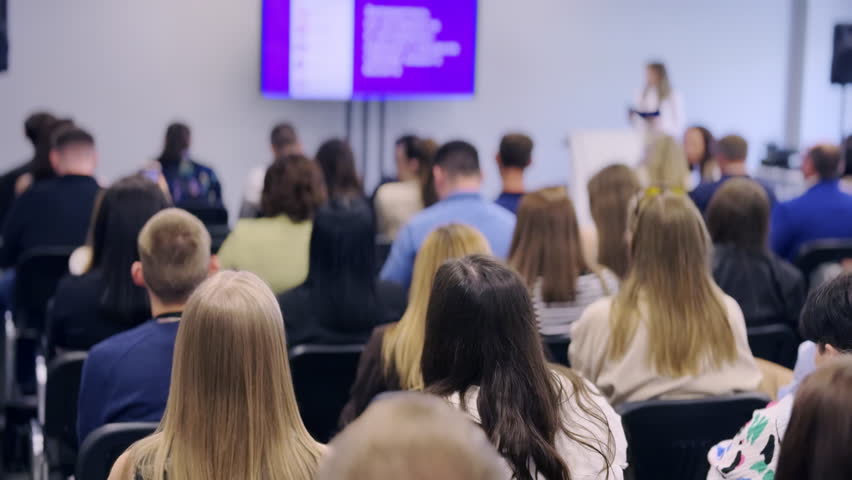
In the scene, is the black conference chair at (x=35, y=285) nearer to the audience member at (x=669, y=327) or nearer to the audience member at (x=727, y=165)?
the audience member at (x=669, y=327)

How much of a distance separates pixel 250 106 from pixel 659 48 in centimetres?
406

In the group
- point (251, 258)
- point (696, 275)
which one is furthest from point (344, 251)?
point (696, 275)

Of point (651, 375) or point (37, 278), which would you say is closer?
point (651, 375)

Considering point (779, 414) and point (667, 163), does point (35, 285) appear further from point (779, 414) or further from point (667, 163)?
point (667, 163)

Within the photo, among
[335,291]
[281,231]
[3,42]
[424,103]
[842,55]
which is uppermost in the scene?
[842,55]

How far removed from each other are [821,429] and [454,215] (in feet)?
10.4

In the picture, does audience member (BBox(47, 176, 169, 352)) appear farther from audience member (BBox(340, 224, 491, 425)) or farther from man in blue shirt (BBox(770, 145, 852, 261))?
man in blue shirt (BBox(770, 145, 852, 261))

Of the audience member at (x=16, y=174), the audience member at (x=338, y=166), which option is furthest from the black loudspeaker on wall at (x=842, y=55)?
the audience member at (x=16, y=174)

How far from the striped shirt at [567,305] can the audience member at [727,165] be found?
7.83ft

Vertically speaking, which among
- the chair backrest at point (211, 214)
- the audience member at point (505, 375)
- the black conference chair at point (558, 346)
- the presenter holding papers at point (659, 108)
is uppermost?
the presenter holding papers at point (659, 108)

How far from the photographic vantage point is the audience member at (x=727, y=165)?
18.7 feet

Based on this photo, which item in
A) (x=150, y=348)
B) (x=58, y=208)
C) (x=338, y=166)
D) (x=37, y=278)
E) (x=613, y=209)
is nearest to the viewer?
(x=150, y=348)

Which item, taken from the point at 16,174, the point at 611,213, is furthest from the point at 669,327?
the point at 16,174

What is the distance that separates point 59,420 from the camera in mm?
3020
